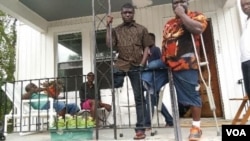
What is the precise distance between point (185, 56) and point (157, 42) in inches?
120

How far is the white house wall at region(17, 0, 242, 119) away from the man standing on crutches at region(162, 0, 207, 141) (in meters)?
2.87

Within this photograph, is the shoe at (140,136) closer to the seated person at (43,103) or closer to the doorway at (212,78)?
the seated person at (43,103)

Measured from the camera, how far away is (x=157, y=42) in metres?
5.89

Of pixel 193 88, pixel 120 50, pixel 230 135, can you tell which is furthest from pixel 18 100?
pixel 230 135

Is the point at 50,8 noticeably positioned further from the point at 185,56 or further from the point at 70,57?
the point at 185,56

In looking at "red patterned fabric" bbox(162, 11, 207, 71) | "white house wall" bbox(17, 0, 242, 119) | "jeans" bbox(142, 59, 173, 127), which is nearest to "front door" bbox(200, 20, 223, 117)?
"white house wall" bbox(17, 0, 242, 119)

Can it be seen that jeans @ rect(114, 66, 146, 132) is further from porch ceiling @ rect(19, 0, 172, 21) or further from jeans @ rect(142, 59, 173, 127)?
porch ceiling @ rect(19, 0, 172, 21)

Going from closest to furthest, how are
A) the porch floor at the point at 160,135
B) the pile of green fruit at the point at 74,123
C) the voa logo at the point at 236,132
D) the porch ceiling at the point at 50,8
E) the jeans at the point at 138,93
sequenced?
1. the voa logo at the point at 236,132
2. the porch floor at the point at 160,135
3. the jeans at the point at 138,93
4. the pile of green fruit at the point at 74,123
5. the porch ceiling at the point at 50,8

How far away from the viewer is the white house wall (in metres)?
5.45

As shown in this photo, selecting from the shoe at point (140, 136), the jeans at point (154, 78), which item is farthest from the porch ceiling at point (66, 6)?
the shoe at point (140, 136)

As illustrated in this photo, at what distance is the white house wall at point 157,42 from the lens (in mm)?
5453

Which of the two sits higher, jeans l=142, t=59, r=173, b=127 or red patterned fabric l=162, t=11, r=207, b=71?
red patterned fabric l=162, t=11, r=207, b=71

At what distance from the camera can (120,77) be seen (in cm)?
350

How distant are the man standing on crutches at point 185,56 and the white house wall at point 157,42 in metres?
2.87
